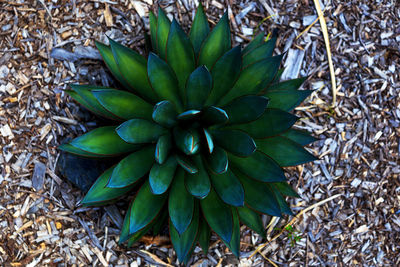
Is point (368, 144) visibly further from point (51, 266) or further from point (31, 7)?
point (31, 7)

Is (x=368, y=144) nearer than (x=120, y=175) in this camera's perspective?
No

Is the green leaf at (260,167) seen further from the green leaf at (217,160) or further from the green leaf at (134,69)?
the green leaf at (134,69)

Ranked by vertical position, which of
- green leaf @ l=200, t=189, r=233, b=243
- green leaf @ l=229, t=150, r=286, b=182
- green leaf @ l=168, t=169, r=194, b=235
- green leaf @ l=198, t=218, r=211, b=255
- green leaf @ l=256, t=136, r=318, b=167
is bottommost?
green leaf @ l=198, t=218, r=211, b=255

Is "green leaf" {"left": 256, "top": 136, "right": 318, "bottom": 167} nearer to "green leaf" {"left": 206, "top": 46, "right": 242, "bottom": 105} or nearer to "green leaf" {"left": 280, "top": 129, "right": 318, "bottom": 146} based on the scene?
"green leaf" {"left": 280, "top": 129, "right": 318, "bottom": 146}

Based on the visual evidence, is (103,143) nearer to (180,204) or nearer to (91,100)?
(91,100)

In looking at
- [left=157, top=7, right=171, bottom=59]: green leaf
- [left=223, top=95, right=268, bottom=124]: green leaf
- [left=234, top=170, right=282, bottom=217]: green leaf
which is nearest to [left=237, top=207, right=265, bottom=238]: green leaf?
[left=234, top=170, right=282, bottom=217]: green leaf

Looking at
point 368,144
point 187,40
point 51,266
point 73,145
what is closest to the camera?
point 73,145

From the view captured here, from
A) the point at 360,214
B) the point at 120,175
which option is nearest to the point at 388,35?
the point at 360,214
